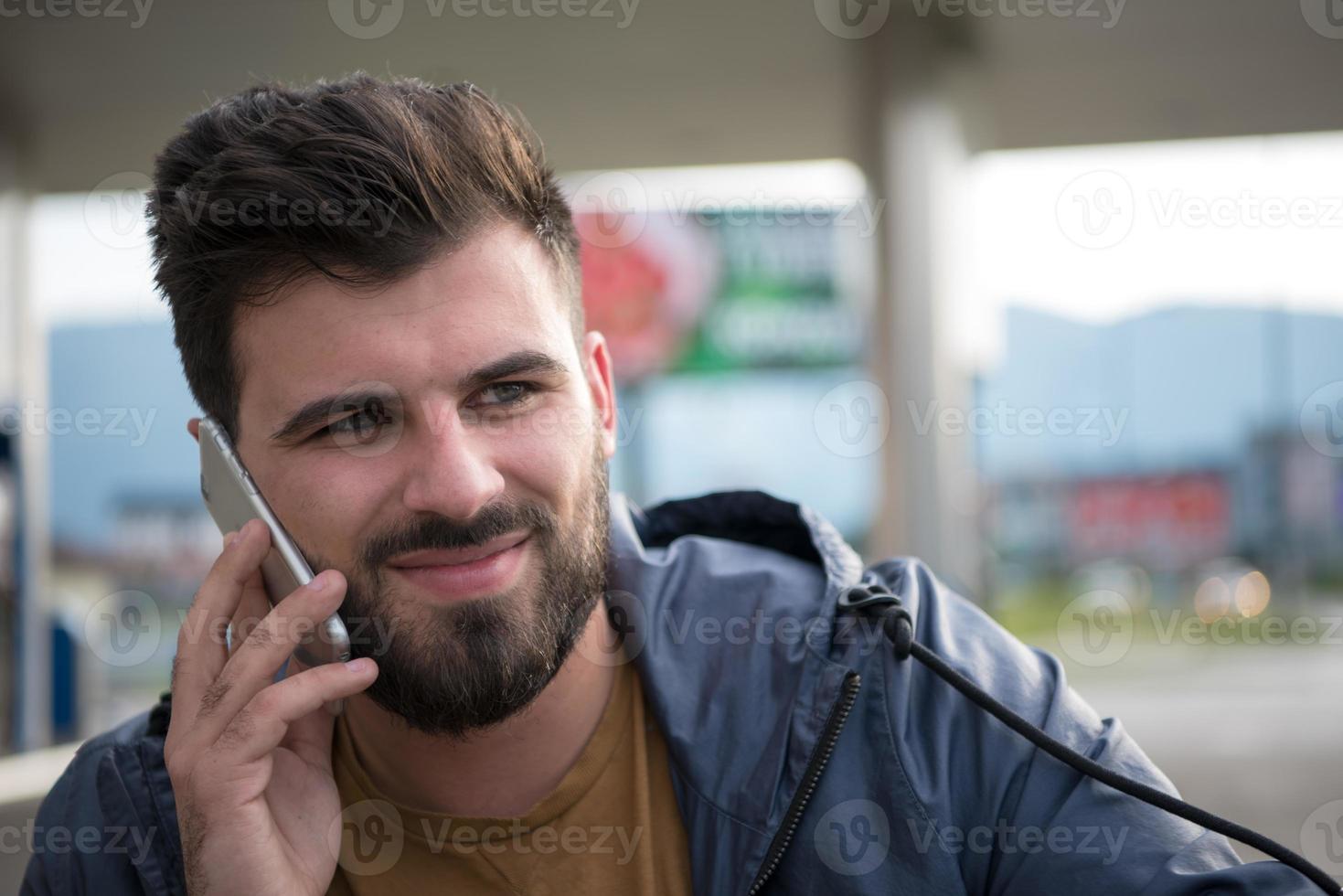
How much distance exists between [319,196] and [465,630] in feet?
2.20

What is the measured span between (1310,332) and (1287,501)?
1575 millimetres

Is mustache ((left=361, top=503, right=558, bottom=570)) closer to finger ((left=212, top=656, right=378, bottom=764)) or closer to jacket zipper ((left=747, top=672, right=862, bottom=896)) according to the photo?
finger ((left=212, top=656, right=378, bottom=764))

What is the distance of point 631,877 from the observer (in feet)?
5.43

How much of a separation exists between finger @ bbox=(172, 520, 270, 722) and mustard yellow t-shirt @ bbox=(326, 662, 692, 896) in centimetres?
35

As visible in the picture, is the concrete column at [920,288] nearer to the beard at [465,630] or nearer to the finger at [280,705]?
the beard at [465,630]

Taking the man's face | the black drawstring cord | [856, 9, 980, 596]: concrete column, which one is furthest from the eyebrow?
[856, 9, 980, 596]: concrete column

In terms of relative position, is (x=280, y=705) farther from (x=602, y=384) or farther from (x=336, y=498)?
(x=602, y=384)

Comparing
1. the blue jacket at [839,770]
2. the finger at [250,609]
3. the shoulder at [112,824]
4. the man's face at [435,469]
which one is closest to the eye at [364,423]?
the man's face at [435,469]

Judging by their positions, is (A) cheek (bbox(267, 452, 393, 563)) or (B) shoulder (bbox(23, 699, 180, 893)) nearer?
(A) cheek (bbox(267, 452, 393, 563))

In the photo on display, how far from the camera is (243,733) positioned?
1.56 meters

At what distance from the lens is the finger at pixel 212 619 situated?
64.2 inches

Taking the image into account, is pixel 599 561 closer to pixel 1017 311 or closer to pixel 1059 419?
pixel 1059 419

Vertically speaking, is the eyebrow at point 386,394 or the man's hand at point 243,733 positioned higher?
the eyebrow at point 386,394

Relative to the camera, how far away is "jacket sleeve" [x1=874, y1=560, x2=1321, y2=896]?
1387 mm
